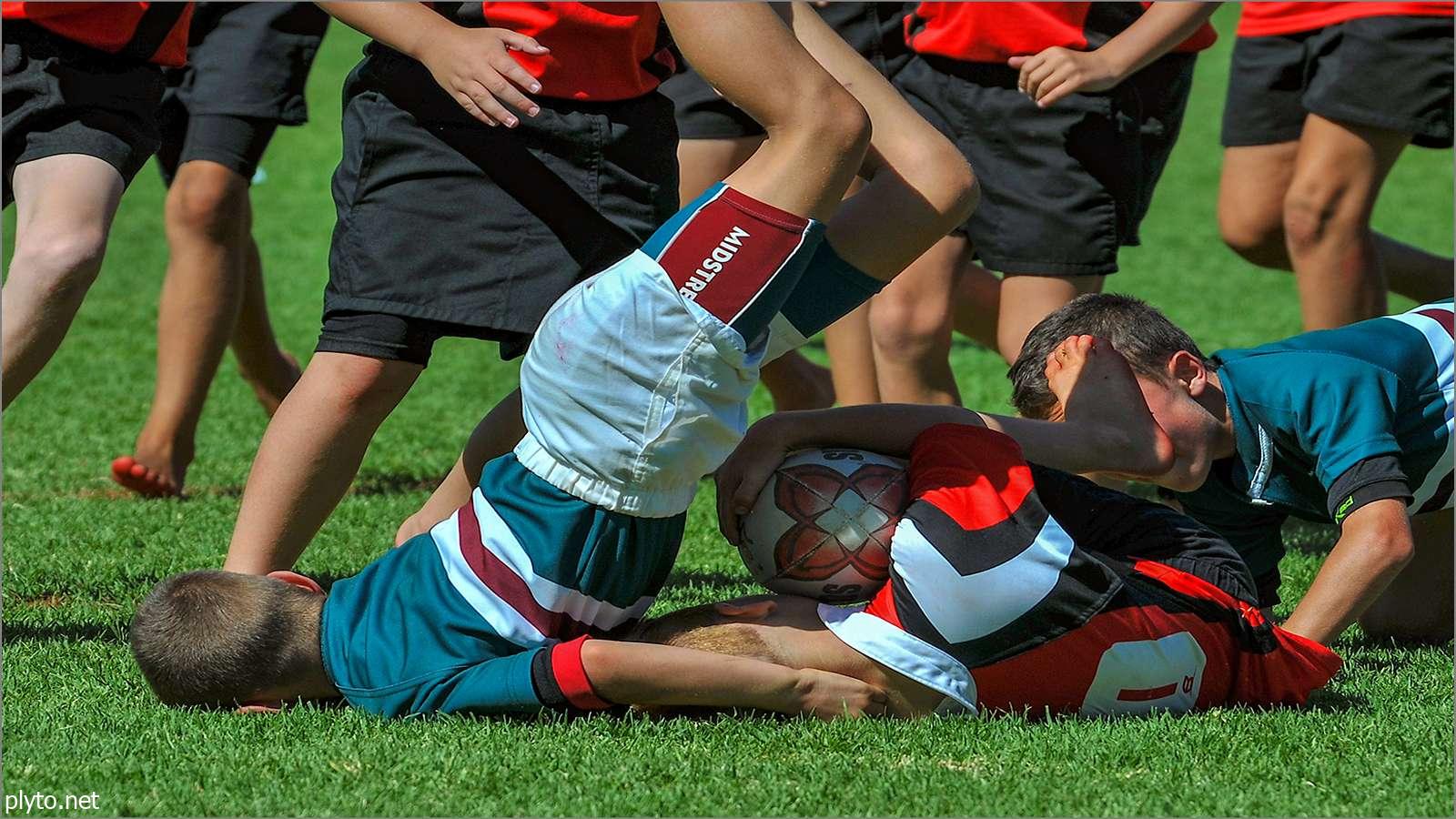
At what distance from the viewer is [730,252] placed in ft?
8.56

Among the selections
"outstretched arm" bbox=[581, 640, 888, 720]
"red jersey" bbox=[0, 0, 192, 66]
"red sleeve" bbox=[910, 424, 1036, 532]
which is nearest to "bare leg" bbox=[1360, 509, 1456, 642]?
"red sleeve" bbox=[910, 424, 1036, 532]

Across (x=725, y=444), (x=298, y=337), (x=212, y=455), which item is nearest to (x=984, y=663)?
(x=725, y=444)

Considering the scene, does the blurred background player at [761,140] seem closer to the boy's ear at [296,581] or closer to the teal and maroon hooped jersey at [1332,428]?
the teal and maroon hooped jersey at [1332,428]

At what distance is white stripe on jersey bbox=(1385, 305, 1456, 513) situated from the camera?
336cm

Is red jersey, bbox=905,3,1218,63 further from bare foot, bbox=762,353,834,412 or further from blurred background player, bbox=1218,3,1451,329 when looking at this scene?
bare foot, bbox=762,353,834,412

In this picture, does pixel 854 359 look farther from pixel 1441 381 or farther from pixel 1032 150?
pixel 1441 381

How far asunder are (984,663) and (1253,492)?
0.84 metres

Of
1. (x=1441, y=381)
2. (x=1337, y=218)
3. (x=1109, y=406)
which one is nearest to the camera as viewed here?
(x=1109, y=406)

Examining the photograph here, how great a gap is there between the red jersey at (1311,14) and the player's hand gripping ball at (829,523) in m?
2.74

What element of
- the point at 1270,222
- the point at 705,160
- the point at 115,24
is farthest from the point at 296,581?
the point at 1270,222

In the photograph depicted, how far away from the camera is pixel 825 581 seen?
2.88m

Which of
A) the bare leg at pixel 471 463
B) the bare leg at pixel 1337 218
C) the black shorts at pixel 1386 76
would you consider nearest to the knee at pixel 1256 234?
the bare leg at pixel 1337 218

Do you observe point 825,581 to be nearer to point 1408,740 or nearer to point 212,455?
point 1408,740

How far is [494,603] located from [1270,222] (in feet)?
11.1
